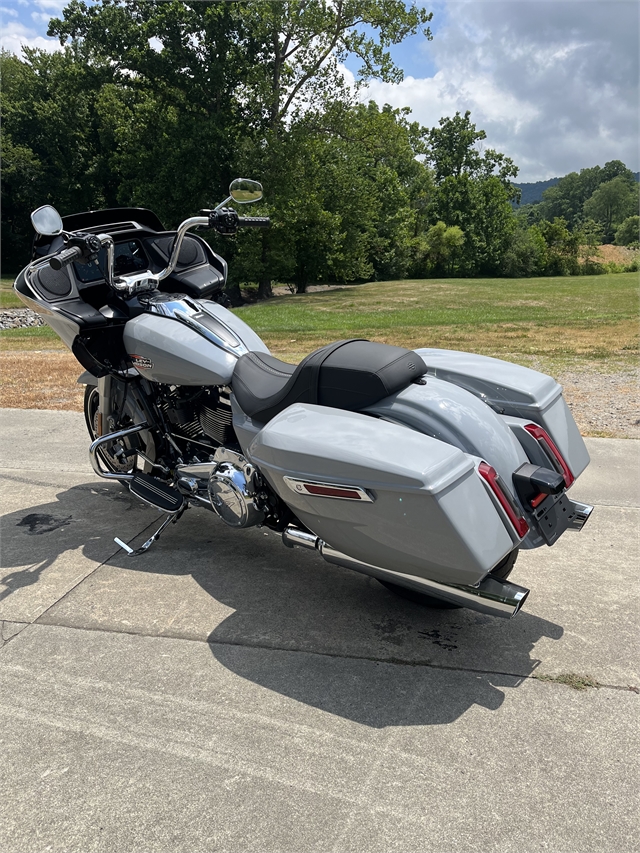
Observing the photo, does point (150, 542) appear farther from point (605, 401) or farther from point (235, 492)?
point (605, 401)

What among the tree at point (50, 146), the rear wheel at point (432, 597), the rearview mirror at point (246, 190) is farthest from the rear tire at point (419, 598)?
the tree at point (50, 146)

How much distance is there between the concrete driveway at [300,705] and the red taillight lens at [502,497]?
0.57 m

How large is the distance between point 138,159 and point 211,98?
3.57 meters

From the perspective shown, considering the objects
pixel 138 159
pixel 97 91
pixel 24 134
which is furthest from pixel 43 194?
pixel 138 159

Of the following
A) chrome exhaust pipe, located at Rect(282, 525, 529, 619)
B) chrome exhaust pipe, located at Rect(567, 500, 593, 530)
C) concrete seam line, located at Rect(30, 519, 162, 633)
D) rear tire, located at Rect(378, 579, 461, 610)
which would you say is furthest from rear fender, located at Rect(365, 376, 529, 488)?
concrete seam line, located at Rect(30, 519, 162, 633)

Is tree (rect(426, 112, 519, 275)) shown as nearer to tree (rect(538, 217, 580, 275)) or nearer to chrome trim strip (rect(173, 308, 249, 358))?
tree (rect(538, 217, 580, 275))

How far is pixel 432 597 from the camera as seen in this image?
2889mm

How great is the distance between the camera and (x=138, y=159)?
27016mm

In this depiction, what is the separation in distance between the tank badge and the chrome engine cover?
27.0 inches

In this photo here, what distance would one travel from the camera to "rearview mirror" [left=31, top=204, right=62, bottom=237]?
346cm

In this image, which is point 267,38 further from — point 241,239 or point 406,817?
point 406,817

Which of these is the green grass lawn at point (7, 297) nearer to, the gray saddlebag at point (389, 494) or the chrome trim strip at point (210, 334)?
the chrome trim strip at point (210, 334)

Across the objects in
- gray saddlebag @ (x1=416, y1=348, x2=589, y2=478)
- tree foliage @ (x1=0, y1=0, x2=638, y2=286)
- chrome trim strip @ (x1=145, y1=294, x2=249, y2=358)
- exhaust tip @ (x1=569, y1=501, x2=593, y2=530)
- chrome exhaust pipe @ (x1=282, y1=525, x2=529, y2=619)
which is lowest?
chrome exhaust pipe @ (x1=282, y1=525, x2=529, y2=619)

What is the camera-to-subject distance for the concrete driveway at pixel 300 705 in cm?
199
